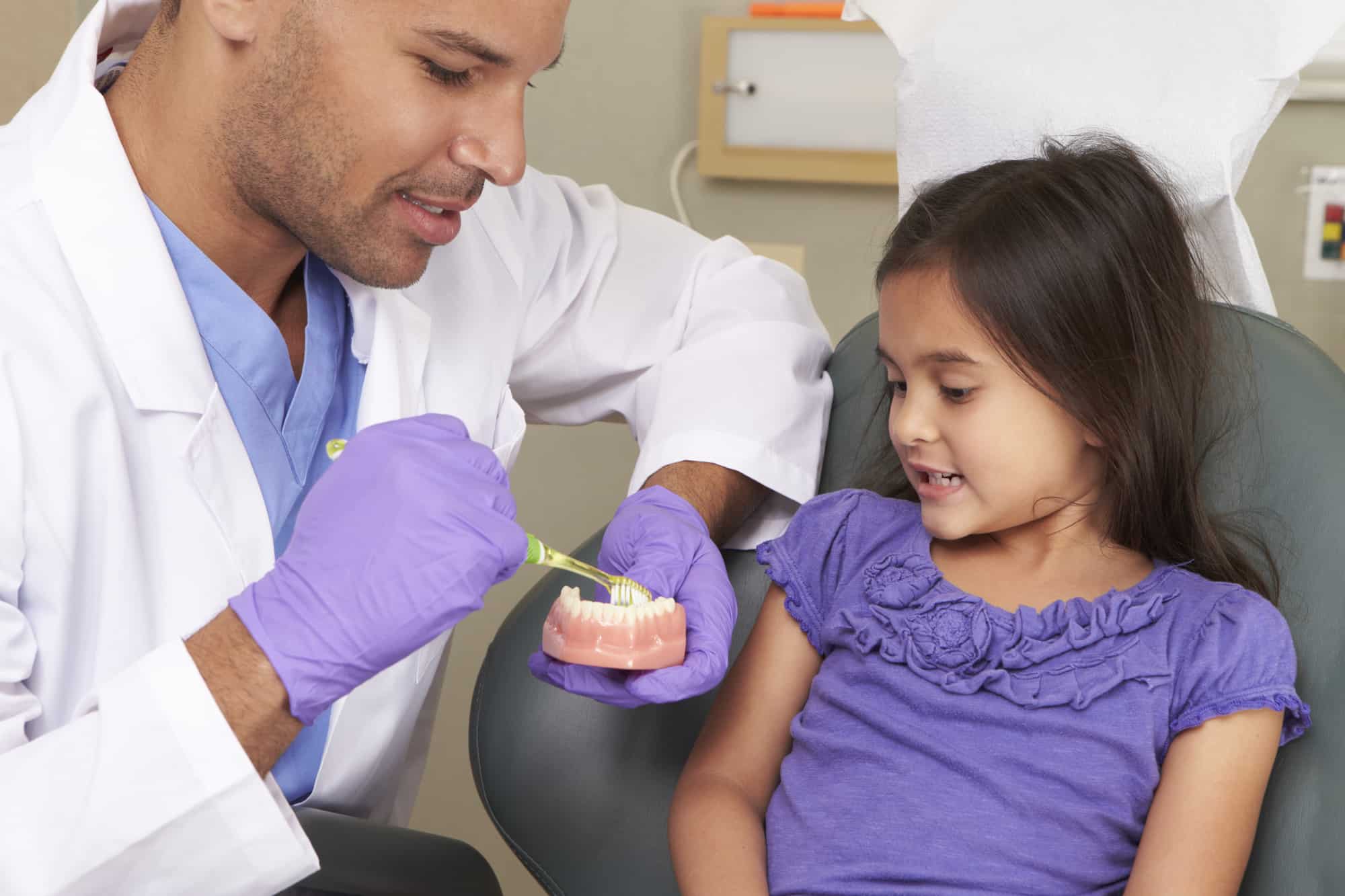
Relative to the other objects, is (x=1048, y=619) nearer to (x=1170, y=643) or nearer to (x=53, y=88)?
→ (x=1170, y=643)

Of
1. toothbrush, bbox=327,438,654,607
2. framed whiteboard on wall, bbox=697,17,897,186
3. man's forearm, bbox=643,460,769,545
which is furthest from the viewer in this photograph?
framed whiteboard on wall, bbox=697,17,897,186

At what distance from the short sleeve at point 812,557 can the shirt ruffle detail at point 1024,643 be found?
6 centimetres

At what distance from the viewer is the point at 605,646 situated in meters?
1.02

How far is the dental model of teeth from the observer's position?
1021 millimetres

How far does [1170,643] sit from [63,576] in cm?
89

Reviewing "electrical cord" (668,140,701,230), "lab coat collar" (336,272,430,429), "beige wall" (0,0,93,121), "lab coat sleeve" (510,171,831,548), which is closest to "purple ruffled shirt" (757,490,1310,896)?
"lab coat sleeve" (510,171,831,548)

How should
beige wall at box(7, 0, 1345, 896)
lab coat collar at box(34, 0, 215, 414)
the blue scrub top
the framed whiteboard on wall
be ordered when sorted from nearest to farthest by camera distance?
lab coat collar at box(34, 0, 215, 414) → the blue scrub top → the framed whiteboard on wall → beige wall at box(7, 0, 1345, 896)

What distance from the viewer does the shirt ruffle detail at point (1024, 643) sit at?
3.61 feet

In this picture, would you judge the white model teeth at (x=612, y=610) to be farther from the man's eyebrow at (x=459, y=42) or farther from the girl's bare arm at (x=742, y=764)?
the man's eyebrow at (x=459, y=42)

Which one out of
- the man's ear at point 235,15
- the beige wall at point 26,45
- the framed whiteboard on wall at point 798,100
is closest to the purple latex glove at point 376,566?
the man's ear at point 235,15

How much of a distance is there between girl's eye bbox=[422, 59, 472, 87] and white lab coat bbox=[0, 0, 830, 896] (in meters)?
0.27

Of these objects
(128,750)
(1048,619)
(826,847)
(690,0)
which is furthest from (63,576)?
(690,0)

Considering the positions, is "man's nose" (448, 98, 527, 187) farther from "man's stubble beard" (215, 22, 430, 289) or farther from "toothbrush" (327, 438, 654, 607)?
"toothbrush" (327, 438, 654, 607)

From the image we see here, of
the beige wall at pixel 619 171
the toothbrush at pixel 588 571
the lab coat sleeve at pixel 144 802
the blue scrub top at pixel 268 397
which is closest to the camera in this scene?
the lab coat sleeve at pixel 144 802
